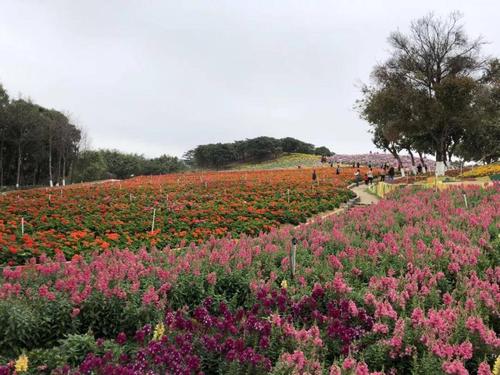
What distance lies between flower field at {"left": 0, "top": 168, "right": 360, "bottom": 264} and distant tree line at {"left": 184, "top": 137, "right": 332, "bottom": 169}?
51.6m

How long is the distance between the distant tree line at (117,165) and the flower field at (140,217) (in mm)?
38829

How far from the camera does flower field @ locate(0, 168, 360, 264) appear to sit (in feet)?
37.6

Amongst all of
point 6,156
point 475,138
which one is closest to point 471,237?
point 475,138

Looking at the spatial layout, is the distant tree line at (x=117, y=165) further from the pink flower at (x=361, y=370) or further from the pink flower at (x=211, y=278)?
the pink flower at (x=361, y=370)

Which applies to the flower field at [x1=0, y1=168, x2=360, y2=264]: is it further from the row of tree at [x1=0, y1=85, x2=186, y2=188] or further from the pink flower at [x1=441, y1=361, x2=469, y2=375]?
the row of tree at [x1=0, y1=85, x2=186, y2=188]

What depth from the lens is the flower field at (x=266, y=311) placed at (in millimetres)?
4117

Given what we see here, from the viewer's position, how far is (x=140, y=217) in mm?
16000

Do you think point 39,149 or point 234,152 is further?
point 234,152

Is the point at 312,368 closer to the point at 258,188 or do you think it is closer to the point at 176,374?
the point at 176,374

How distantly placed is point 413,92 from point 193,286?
95.8ft

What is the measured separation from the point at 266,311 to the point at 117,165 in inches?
2818

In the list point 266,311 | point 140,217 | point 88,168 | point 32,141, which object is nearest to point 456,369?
point 266,311

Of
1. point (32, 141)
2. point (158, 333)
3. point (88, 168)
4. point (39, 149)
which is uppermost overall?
point (32, 141)

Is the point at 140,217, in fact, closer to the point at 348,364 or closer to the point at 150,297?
the point at 150,297
